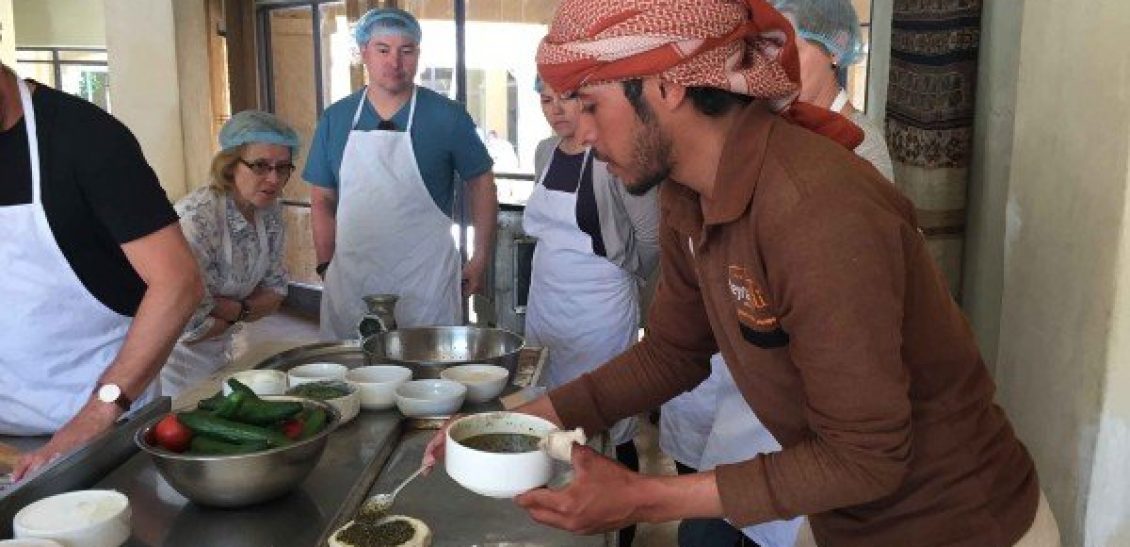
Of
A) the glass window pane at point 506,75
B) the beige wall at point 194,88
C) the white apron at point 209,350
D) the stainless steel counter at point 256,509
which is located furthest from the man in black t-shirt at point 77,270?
the beige wall at point 194,88

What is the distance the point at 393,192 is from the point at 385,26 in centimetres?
56

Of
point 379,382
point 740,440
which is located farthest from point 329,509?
point 740,440

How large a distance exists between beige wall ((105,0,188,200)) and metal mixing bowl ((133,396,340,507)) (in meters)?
4.85

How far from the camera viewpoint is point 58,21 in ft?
33.0

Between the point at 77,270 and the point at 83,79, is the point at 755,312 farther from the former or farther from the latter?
→ the point at 83,79

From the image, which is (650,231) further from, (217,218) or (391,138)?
(217,218)

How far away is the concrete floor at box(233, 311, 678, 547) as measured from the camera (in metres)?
2.35

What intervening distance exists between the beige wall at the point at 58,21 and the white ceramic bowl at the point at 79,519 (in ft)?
33.5

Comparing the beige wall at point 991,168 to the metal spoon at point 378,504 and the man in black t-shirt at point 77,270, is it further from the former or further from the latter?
the man in black t-shirt at point 77,270

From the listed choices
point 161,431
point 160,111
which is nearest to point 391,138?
point 161,431

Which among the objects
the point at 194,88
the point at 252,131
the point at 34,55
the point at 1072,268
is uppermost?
the point at 34,55

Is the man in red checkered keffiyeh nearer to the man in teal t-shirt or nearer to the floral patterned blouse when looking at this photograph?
the floral patterned blouse

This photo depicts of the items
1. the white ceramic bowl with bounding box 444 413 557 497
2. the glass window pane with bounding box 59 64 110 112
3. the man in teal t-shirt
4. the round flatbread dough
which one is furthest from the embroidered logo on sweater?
the glass window pane with bounding box 59 64 110 112

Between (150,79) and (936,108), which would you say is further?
(150,79)
